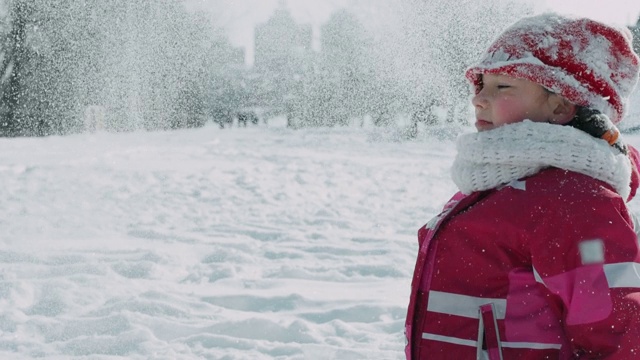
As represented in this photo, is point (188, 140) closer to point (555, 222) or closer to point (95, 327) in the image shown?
point (95, 327)

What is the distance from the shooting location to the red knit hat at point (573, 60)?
1.55 m

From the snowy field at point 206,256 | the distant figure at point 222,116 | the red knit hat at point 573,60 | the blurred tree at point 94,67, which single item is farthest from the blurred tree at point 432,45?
the red knit hat at point 573,60

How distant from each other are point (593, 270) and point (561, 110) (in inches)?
17.6

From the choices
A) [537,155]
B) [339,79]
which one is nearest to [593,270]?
[537,155]

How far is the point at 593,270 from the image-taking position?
1.31 meters

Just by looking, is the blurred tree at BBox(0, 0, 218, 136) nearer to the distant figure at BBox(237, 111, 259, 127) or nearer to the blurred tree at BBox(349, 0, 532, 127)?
the distant figure at BBox(237, 111, 259, 127)

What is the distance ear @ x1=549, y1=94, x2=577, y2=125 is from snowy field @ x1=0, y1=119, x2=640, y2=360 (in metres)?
1.68

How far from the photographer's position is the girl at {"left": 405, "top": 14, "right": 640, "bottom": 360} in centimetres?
132

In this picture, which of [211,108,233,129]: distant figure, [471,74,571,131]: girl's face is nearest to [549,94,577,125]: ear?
[471,74,571,131]: girl's face

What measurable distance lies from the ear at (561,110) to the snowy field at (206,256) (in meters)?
1.68

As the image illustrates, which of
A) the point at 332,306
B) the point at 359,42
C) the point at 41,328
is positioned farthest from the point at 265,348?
the point at 359,42

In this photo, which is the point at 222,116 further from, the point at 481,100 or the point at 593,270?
the point at 593,270

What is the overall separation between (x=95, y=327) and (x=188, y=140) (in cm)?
1107

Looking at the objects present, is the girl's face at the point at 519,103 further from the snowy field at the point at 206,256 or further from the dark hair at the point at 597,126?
the snowy field at the point at 206,256
